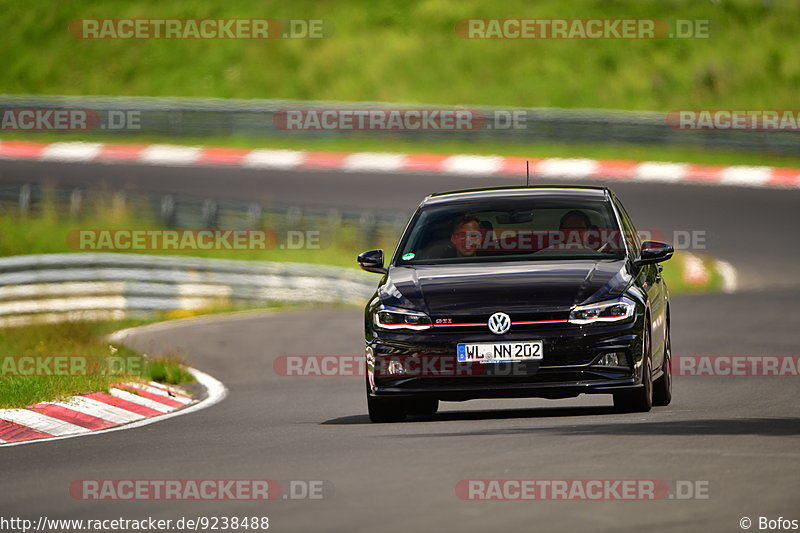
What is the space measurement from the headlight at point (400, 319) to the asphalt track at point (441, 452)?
2.13ft

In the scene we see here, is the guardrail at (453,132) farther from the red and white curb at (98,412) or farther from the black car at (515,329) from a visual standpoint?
the black car at (515,329)

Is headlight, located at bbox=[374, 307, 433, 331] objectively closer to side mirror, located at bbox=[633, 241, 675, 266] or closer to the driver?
the driver

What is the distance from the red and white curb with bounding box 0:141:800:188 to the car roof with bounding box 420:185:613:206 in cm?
2140

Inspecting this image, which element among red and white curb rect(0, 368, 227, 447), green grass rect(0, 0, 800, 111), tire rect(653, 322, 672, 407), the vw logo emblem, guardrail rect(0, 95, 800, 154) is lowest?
red and white curb rect(0, 368, 227, 447)

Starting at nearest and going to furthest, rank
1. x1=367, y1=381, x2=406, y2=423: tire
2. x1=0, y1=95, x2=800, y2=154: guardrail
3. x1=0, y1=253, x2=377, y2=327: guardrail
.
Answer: x1=367, y1=381, x2=406, y2=423: tire → x1=0, y1=253, x2=377, y2=327: guardrail → x1=0, y1=95, x2=800, y2=154: guardrail

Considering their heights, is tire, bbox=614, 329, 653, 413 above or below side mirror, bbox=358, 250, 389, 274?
below

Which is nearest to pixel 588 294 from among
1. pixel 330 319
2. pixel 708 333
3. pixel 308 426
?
pixel 308 426

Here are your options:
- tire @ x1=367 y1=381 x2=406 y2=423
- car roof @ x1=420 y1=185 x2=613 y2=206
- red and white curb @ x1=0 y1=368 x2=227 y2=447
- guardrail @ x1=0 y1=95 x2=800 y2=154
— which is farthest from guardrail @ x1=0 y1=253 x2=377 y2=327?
guardrail @ x1=0 y1=95 x2=800 y2=154

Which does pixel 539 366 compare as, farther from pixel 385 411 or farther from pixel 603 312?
pixel 385 411

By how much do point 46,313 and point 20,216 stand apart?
19.9ft

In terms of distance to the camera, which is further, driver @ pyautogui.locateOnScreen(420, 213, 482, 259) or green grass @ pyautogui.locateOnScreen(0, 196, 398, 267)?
green grass @ pyautogui.locateOnScreen(0, 196, 398, 267)

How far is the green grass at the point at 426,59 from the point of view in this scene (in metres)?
41.9

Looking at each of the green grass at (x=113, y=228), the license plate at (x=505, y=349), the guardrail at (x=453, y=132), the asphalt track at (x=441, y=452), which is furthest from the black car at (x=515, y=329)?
the guardrail at (x=453, y=132)

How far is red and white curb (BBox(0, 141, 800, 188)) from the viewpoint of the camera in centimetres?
3391
